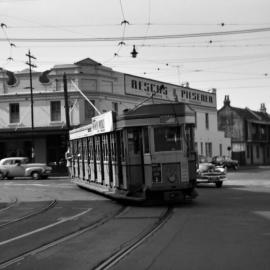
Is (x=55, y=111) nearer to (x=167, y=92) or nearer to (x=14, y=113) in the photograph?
(x=14, y=113)

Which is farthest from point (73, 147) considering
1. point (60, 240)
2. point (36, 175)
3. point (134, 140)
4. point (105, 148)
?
point (60, 240)

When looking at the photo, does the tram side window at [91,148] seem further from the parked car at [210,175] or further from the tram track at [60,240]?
the tram track at [60,240]

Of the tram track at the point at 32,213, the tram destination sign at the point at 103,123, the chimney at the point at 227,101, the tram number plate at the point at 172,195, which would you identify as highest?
the chimney at the point at 227,101

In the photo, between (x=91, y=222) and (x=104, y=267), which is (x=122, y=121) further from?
(x=104, y=267)

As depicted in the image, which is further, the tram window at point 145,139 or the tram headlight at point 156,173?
the tram window at point 145,139

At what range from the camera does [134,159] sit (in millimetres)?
17875

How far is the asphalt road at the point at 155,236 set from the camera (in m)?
8.49

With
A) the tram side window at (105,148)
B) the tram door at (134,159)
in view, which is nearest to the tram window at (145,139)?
the tram door at (134,159)

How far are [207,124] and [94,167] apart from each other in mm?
41991

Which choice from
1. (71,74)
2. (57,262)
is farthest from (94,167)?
(71,74)

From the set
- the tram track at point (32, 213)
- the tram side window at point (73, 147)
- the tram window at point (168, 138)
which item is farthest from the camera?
the tram side window at point (73, 147)

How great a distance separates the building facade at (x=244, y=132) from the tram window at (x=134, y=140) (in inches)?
2361

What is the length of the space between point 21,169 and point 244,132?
45.3m

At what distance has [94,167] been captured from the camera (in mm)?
23172
